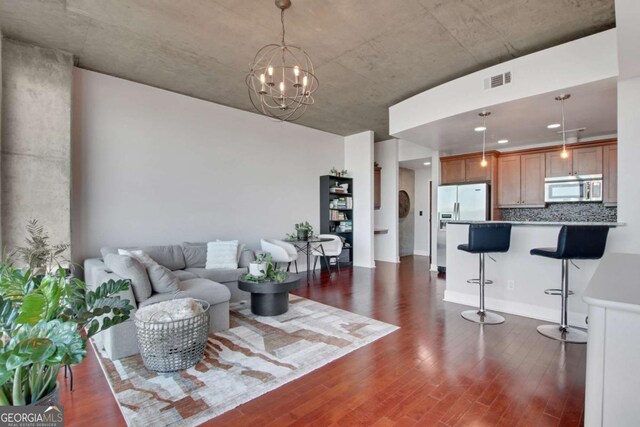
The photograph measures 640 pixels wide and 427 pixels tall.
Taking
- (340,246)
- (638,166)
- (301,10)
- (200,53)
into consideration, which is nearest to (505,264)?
(638,166)

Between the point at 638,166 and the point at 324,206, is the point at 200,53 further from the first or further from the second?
the point at 638,166

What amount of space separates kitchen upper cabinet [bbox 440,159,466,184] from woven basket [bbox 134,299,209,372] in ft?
19.4

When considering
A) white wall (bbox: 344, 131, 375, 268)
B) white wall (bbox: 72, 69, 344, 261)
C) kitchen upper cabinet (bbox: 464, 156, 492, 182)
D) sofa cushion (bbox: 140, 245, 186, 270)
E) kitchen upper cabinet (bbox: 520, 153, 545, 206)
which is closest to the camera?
white wall (bbox: 72, 69, 344, 261)

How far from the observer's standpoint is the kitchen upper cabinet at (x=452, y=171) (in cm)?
669

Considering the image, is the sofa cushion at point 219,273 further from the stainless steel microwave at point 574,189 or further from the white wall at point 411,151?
the stainless steel microwave at point 574,189

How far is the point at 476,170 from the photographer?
6.48 m

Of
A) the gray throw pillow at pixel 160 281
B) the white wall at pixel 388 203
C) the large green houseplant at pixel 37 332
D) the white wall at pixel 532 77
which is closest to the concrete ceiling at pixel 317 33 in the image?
the white wall at pixel 532 77

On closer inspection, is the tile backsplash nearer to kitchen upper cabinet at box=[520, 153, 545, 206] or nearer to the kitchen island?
kitchen upper cabinet at box=[520, 153, 545, 206]

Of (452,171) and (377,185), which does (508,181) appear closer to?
(452,171)

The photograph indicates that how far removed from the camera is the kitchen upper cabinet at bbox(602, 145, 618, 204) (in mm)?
5172

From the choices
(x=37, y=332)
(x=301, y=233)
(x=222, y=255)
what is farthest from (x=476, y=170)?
(x=37, y=332)

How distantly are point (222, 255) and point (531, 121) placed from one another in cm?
499

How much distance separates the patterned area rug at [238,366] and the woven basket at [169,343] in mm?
70

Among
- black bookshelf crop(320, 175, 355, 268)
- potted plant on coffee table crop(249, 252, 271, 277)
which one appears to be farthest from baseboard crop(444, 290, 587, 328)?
black bookshelf crop(320, 175, 355, 268)
